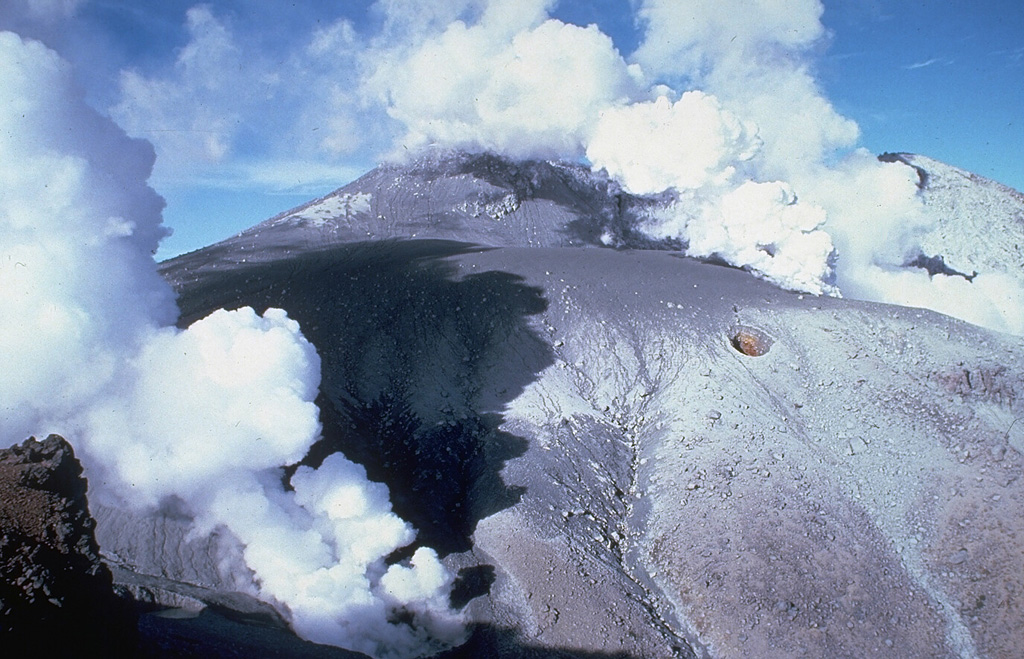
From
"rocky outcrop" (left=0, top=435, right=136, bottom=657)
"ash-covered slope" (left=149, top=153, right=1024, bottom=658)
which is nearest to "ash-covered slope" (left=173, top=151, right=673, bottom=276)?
"ash-covered slope" (left=149, top=153, right=1024, bottom=658)

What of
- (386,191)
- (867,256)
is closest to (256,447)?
(386,191)

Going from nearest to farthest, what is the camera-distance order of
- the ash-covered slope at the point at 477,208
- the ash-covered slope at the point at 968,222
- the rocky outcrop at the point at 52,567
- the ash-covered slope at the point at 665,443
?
the rocky outcrop at the point at 52,567 < the ash-covered slope at the point at 665,443 < the ash-covered slope at the point at 477,208 < the ash-covered slope at the point at 968,222

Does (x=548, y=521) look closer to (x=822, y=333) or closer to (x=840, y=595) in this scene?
(x=840, y=595)

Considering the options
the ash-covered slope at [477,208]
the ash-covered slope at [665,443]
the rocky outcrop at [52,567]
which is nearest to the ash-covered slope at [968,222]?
the ash-covered slope at [477,208]

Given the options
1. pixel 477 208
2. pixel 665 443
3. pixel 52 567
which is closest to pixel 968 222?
pixel 477 208

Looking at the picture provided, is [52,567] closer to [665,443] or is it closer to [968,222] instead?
[665,443]

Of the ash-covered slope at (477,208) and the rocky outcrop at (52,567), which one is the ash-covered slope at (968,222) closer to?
the ash-covered slope at (477,208)
